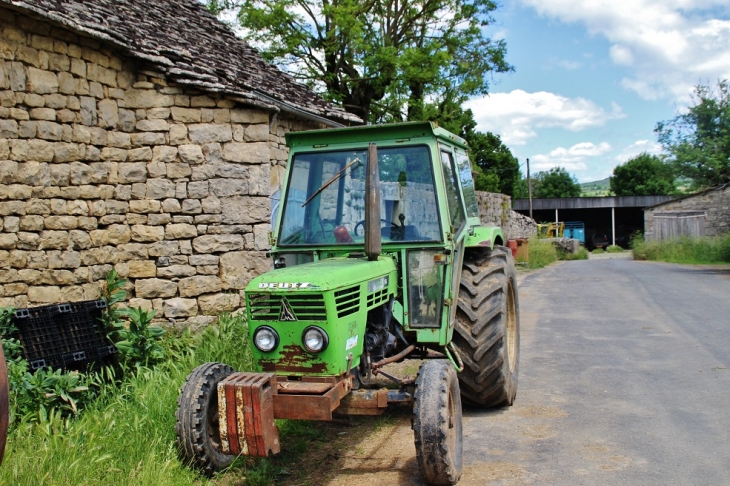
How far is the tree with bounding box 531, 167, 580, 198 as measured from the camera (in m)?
58.4

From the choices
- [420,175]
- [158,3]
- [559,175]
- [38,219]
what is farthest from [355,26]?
→ [559,175]

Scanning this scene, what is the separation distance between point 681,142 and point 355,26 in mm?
13377

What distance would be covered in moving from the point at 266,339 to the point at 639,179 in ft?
176

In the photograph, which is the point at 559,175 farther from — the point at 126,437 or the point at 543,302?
the point at 126,437

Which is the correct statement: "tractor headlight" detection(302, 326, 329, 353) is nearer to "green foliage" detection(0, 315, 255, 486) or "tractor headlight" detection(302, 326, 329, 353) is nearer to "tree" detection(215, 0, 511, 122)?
"green foliage" detection(0, 315, 255, 486)

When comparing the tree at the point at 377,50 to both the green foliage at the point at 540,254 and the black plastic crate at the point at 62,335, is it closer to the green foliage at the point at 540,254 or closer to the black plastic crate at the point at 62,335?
the green foliage at the point at 540,254

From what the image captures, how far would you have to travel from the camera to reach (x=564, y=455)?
4.73 m

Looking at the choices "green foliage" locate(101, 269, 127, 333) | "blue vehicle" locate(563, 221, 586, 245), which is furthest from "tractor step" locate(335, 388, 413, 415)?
"blue vehicle" locate(563, 221, 586, 245)

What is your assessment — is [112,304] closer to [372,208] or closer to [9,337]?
[9,337]

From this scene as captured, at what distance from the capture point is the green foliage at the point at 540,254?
23.5 meters

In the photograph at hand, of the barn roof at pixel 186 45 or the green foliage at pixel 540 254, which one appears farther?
the green foliage at pixel 540 254

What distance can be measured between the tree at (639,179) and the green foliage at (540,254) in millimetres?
28045

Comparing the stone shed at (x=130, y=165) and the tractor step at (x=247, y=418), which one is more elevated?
the stone shed at (x=130, y=165)

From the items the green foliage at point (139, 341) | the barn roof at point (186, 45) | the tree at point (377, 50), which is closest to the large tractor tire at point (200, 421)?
the green foliage at point (139, 341)
